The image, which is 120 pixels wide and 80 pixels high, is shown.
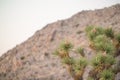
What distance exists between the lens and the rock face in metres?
28.7

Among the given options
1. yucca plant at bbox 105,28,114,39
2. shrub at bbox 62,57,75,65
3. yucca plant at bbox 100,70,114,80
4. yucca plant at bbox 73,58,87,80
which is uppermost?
yucca plant at bbox 105,28,114,39

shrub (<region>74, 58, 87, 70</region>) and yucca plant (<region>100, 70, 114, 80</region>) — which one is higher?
shrub (<region>74, 58, 87, 70</region>)

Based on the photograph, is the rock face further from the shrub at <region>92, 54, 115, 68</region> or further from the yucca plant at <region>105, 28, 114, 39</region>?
the shrub at <region>92, 54, 115, 68</region>

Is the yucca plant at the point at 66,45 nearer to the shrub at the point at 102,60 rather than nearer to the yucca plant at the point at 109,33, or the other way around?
the shrub at the point at 102,60

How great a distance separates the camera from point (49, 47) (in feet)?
112

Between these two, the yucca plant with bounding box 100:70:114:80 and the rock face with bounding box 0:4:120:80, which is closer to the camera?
the yucca plant with bounding box 100:70:114:80

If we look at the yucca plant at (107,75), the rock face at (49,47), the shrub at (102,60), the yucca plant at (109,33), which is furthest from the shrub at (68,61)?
the rock face at (49,47)

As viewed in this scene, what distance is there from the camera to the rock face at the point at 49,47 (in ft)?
94.3

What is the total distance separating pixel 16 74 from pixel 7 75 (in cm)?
174

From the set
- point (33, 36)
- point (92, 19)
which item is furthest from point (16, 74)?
point (92, 19)

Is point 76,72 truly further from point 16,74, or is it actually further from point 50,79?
point 16,74

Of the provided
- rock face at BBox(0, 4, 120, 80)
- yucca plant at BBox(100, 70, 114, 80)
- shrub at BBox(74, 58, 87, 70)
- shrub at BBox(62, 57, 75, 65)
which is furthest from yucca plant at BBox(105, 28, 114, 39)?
rock face at BBox(0, 4, 120, 80)

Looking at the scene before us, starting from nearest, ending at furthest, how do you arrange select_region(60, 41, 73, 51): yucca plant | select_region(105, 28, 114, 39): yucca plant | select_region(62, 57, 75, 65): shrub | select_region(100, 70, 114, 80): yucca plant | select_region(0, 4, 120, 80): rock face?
select_region(100, 70, 114, 80): yucca plant < select_region(62, 57, 75, 65): shrub < select_region(60, 41, 73, 51): yucca plant < select_region(105, 28, 114, 39): yucca plant < select_region(0, 4, 120, 80): rock face

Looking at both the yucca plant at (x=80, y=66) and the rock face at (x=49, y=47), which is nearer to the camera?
the yucca plant at (x=80, y=66)
